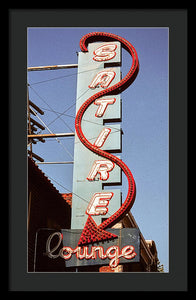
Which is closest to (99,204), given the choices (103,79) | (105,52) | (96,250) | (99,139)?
(96,250)

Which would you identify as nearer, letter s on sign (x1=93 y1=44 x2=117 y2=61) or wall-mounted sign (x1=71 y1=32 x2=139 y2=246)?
wall-mounted sign (x1=71 y1=32 x2=139 y2=246)

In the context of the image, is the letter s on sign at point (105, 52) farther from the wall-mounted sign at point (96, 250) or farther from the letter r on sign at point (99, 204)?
the wall-mounted sign at point (96, 250)

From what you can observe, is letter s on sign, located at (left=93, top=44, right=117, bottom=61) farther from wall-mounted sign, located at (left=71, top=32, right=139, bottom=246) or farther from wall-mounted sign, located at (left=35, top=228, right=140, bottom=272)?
wall-mounted sign, located at (left=35, top=228, right=140, bottom=272)

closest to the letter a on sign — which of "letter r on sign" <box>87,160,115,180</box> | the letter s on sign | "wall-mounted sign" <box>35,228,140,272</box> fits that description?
the letter s on sign

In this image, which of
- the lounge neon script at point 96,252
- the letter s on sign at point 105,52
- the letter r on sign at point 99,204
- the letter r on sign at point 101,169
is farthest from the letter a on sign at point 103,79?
the lounge neon script at point 96,252

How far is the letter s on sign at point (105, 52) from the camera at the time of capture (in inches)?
773

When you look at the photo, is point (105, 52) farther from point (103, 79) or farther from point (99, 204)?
point (99, 204)

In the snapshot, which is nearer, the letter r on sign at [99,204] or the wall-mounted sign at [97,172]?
the wall-mounted sign at [97,172]

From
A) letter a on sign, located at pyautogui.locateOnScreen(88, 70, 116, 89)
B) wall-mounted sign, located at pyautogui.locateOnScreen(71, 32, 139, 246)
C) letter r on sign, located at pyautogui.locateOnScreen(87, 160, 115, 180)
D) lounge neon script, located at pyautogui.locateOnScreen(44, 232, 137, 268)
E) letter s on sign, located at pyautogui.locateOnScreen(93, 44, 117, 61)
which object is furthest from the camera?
letter s on sign, located at pyautogui.locateOnScreen(93, 44, 117, 61)

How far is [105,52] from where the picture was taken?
65.0 feet

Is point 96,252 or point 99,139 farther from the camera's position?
point 99,139

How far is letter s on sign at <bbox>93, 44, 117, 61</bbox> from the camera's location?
19.6 m
